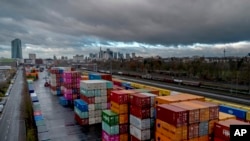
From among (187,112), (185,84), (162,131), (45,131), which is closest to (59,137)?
(45,131)

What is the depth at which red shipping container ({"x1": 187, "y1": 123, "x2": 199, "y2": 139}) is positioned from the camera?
18391mm

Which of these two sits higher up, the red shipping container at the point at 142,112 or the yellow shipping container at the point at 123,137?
the red shipping container at the point at 142,112

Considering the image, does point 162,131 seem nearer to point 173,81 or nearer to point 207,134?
point 207,134

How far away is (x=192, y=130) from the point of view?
1859 cm

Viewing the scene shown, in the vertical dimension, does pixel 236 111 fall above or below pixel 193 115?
below

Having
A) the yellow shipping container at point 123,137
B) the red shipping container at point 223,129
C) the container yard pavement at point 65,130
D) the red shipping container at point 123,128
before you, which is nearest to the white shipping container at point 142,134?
the red shipping container at point 123,128

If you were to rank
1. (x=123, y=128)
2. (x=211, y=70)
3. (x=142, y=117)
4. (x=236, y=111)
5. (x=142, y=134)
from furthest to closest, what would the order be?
(x=211, y=70), (x=236, y=111), (x=123, y=128), (x=142, y=134), (x=142, y=117)

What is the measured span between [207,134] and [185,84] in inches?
2334

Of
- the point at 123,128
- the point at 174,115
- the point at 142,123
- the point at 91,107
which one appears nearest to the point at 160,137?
the point at 174,115

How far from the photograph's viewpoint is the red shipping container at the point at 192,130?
18.4 meters

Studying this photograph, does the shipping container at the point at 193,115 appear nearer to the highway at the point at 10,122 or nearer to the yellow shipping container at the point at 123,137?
the yellow shipping container at the point at 123,137

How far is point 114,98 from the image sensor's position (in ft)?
92.3

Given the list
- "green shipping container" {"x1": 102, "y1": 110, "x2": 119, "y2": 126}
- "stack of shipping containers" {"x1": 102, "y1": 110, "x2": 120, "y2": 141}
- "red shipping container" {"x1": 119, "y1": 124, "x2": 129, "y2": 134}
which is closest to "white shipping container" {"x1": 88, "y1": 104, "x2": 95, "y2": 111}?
"stack of shipping containers" {"x1": 102, "y1": 110, "x2": 120, "y2": 141}

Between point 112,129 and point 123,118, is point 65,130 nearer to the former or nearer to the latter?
point 112,129
